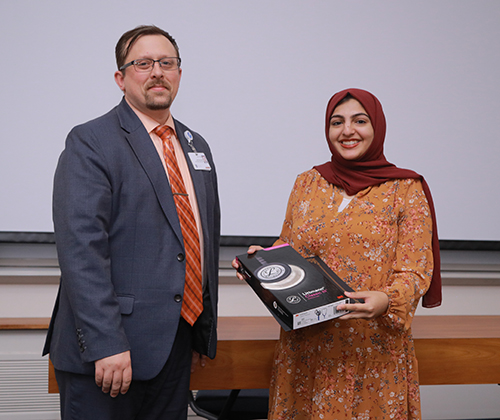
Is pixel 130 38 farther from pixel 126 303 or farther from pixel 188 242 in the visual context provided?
pixel 126 303

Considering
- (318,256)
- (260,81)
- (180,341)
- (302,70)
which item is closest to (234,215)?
(260,81)

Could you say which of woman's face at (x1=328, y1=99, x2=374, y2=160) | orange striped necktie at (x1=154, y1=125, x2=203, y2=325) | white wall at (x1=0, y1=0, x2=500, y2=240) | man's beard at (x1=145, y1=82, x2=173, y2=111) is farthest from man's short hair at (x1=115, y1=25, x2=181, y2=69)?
white wall at (x1=0, y1=0, x2=500, y2=240)

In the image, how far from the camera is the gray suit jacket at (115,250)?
1040 millimetres

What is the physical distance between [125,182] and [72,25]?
163cm

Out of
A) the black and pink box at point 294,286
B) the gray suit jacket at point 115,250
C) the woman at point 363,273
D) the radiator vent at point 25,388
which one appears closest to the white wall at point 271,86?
the radiator vent at point 25,388

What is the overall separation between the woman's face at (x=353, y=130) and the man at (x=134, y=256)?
0.48 m

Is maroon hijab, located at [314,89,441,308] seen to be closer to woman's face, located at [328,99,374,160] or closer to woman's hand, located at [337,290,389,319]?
woman's face, located at [328,99,374,160]

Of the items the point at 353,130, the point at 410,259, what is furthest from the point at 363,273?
the point at 353,130

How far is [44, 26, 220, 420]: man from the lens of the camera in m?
1.05

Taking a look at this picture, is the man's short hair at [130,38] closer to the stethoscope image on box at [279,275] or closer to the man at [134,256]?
the man at [134,256]

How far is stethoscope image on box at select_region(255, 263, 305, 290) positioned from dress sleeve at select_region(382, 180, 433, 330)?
0.27m

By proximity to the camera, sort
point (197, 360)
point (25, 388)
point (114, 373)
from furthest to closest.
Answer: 1. point (25, 388)
2. point (197, 360)
3. point (114, 373)

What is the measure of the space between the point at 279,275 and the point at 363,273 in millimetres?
287

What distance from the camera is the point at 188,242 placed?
1.21m
